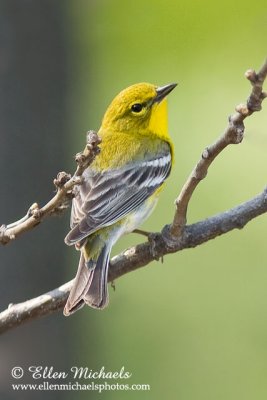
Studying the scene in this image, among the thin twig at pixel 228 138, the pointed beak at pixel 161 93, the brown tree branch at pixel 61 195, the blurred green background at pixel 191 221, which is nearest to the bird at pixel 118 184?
the pointed beak at pixel 161 93

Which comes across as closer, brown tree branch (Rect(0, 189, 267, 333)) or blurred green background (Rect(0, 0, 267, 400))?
brown tree branch (Rect(0, 189, 267, 333))

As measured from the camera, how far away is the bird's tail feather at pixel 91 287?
3.59m

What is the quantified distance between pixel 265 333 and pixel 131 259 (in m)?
4.93

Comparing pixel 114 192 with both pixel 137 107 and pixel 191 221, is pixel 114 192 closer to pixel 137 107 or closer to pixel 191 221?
pixel 137 107

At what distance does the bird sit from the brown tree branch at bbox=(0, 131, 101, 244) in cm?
62

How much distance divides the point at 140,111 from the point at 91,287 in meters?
1.57

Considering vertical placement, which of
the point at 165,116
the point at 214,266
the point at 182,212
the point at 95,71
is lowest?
the point at 182,212

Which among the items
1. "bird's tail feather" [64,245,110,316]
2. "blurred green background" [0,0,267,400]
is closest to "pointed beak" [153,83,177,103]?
"bird's tail feather" [64,245,110,316]

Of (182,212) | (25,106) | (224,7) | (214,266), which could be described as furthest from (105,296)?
(214,266)

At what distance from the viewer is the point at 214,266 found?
9.16 m

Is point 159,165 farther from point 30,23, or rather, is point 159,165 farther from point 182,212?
point 182,212

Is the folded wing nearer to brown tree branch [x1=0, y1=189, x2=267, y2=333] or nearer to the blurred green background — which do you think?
brown tree branch [x1=0, y1=189, x2=267, y2=333]

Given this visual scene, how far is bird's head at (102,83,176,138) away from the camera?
502 centimetres

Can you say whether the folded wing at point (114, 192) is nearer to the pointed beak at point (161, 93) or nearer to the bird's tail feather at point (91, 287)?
the bird's tail feather at point (91, 287)
